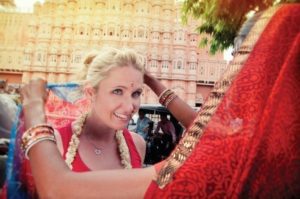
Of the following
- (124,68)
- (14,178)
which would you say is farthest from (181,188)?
(124,68)

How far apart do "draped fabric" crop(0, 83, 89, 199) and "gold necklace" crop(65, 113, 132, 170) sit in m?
0.13

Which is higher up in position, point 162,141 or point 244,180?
point 244,180

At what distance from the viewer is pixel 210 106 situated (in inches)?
25.6

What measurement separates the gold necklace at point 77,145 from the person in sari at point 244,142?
37.3 inches

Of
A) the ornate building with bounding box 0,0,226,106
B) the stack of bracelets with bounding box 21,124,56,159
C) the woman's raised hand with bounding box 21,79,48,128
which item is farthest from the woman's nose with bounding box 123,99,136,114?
the ornate building with bounding box 0,0,226,106

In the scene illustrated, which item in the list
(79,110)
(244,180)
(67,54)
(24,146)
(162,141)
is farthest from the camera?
(67,54)

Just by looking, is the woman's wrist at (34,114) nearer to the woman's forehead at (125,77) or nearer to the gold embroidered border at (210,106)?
the gold embroidered border at (210,106)

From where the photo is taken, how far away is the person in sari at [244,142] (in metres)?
0.59

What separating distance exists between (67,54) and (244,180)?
3886 centimetres

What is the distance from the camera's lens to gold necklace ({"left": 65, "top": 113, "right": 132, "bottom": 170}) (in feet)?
5.23

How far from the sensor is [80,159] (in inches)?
64.0

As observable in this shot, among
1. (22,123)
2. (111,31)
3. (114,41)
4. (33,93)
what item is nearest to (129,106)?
(22,123)

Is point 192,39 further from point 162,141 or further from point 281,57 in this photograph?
point 281,57

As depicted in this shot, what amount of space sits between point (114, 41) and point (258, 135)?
128 feet
